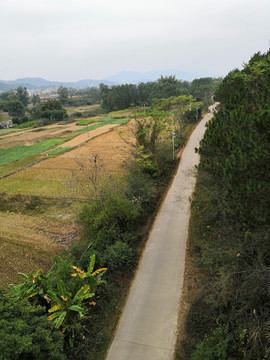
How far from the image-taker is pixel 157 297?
9445 mm

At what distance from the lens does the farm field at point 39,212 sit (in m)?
12.8

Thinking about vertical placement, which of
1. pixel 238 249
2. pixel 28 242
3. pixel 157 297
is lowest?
pixel 28 242

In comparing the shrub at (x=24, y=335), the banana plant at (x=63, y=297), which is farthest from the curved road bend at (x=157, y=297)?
the shrub at (x=24, y=335)

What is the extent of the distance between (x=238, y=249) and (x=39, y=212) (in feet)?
47.2

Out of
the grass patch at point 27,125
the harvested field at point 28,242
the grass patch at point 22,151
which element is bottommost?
the harvested field at point 28,242

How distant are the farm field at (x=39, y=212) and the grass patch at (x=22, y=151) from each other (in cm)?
171

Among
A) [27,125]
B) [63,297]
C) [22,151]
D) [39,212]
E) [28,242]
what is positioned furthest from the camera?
[27,125]

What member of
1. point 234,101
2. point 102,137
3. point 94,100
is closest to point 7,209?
point 234,101

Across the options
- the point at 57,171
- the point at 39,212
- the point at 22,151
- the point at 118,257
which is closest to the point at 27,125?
the point at 22,151

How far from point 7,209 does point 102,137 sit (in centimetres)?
2495

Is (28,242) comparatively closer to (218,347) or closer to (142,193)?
(142,193)

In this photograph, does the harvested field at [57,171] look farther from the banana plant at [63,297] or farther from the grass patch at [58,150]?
the banana plant at [63,297]

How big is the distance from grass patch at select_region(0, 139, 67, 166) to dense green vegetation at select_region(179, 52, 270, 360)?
29.9 m

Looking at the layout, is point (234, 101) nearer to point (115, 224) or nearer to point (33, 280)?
point (115, 224)
